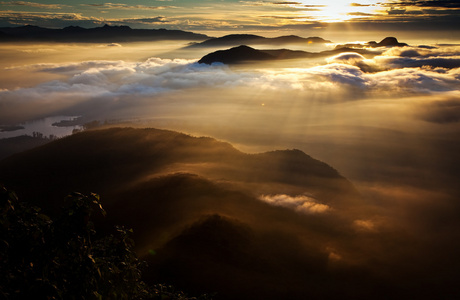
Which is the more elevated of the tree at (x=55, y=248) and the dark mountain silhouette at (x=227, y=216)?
the tree at (x=55, y=248)

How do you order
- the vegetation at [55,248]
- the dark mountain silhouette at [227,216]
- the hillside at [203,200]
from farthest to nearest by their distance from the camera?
the hillside at [203,200] < the dark mountain silhouette at [227,216] < the vegetation at [55,248]

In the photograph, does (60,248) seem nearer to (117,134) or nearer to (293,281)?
(293,281)

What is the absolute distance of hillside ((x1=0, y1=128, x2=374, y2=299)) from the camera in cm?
5844

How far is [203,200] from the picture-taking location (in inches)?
3258

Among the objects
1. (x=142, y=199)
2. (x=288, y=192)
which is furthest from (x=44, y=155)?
(x=288, y=192)

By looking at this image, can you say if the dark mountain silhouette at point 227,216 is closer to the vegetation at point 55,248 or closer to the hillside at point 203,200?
the hillside at point 203,200

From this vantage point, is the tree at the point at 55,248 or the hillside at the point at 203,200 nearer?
the tree at the point at 55,248

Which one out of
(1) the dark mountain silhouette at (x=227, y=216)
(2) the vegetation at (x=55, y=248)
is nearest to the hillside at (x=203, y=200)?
(1) the dark mountain silhouette at (x=227, y=216)

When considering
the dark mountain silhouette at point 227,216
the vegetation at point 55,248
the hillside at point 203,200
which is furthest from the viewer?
the hillside at point 203,200

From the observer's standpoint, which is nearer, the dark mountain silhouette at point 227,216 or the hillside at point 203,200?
the dark mountain silhouette at point 227,216

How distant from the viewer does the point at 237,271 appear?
57844mm

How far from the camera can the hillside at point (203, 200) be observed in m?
58.4

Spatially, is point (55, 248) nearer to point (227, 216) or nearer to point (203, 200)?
point (227, 216)

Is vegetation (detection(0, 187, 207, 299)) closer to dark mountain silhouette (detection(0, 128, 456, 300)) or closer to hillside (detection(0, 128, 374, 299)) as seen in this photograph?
dark mountain silhouette (detection(0, 128, 456, 300))
